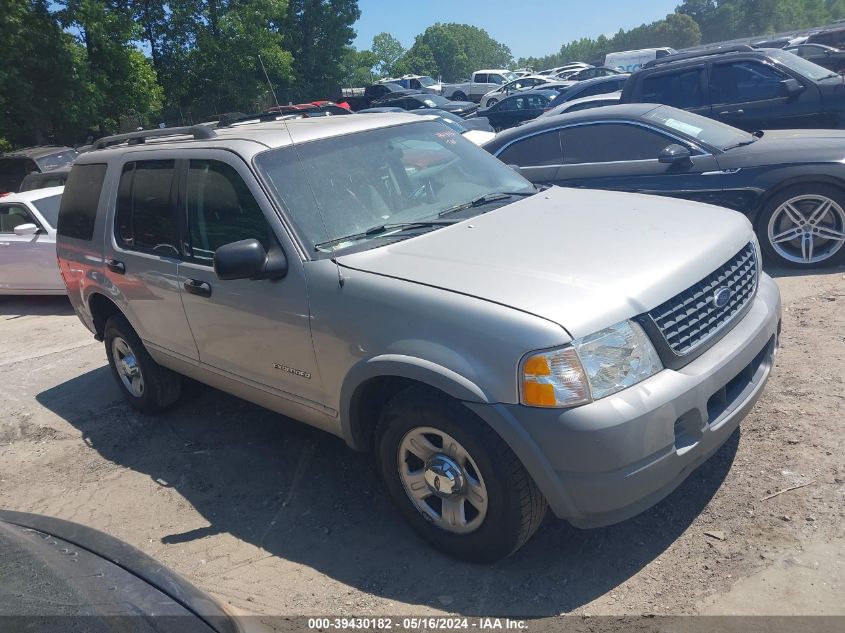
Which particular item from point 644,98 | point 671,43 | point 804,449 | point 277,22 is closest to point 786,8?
point 671,43

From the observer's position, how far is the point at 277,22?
3753cm

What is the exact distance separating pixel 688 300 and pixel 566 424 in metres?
0.84

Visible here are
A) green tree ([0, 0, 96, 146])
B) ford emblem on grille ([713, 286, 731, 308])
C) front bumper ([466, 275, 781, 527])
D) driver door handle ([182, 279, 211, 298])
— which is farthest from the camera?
green tree ([0, 0, 96, 146])

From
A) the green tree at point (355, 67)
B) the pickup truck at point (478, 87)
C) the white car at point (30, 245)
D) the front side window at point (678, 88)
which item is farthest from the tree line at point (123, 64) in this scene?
the green tree at point (355, 67)

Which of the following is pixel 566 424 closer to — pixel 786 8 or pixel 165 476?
pixel 165 476

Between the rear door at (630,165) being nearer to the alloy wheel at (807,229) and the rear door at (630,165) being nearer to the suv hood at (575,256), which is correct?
the alloy wheel at (807,229)

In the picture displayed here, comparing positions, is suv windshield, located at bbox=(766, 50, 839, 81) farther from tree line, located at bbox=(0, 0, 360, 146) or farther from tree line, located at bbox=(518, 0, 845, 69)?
tree line, located at bbox=(518, 0, 845, 69)

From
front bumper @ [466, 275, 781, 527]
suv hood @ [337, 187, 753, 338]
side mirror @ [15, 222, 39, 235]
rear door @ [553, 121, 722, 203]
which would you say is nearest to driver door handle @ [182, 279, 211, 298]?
suv hood @ [337, 187, 753, 338]

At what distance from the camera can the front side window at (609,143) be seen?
22.7 feet

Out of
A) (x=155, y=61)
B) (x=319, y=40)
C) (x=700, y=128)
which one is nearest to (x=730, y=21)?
(x=319, y=40)

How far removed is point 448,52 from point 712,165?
363 feet

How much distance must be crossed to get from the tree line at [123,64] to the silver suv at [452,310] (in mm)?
8935

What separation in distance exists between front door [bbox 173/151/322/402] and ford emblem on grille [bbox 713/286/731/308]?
6.22ft

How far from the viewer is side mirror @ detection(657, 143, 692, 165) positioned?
21.4 ft
